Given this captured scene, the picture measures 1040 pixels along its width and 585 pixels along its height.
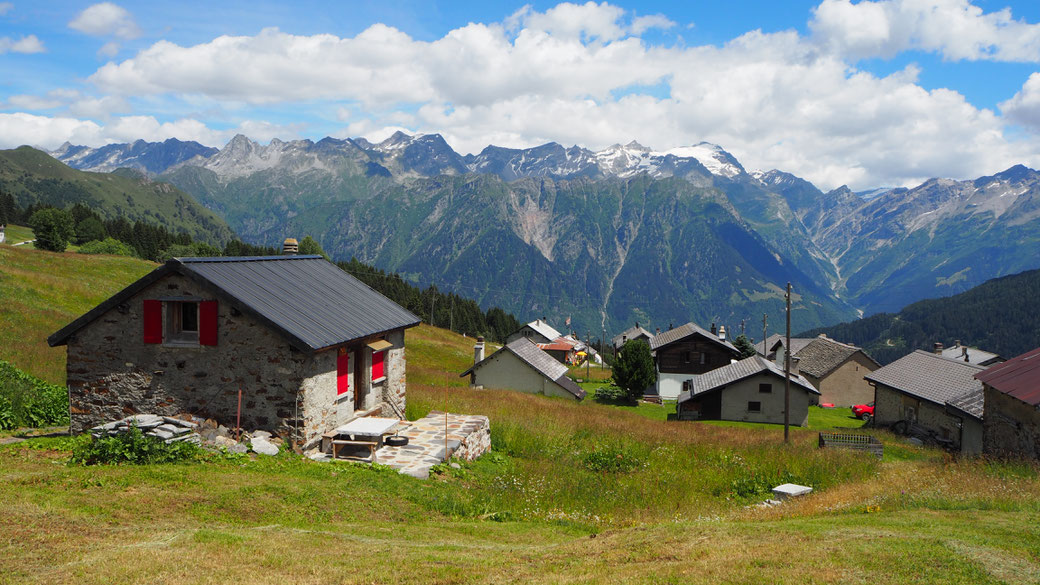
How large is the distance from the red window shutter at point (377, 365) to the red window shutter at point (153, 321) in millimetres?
6814

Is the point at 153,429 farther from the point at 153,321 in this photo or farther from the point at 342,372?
the point at 342,372

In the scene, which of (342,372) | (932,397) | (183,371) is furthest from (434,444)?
(932,397)

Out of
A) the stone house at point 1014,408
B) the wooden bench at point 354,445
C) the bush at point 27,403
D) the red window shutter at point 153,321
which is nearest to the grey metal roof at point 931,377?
the stone house at point 1014,408

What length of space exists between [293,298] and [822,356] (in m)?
73.1

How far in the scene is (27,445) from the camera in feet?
53.3

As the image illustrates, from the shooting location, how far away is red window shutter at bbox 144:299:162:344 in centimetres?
1884

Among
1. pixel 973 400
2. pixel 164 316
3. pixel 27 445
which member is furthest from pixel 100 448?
pixel 973 400

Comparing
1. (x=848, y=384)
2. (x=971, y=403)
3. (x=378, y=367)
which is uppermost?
(x=378, y=367)

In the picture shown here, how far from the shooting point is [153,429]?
15.6 metres

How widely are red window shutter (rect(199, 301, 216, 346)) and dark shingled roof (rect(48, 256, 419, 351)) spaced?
61 cm

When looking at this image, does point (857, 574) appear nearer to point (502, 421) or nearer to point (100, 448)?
point (100, 448)

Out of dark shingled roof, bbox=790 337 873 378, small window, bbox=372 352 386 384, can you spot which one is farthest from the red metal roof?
dark shingled roof, bbox=790 337 873 378

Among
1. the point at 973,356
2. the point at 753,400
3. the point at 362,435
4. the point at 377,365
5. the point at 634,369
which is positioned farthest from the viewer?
the point at 973,356

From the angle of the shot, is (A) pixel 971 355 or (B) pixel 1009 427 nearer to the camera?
(B) pixel 1009 427
